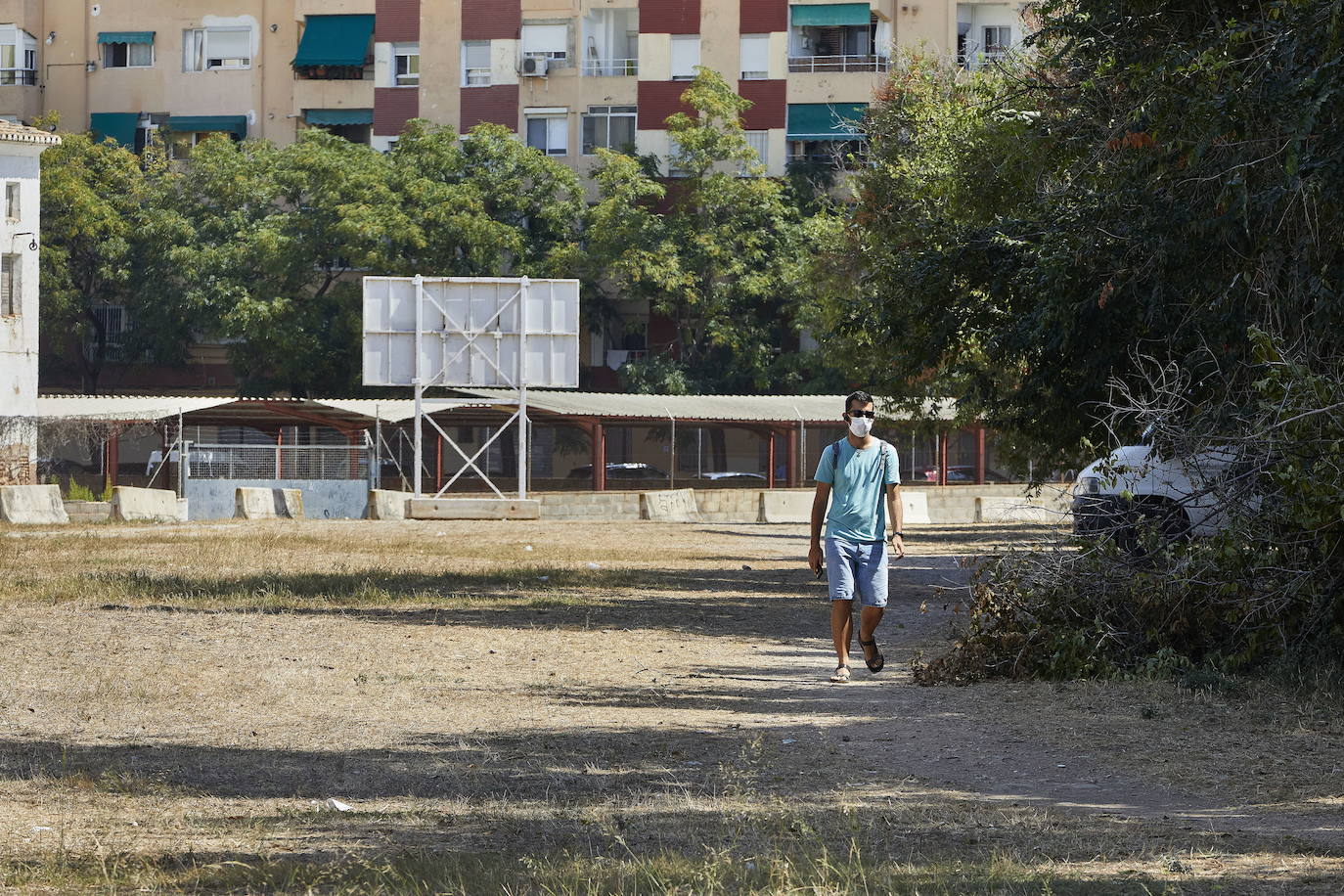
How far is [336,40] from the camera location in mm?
60969

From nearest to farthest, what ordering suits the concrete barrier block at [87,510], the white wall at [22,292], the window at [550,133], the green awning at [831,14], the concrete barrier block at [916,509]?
the concrete barrier block at [87,510] → the concrete barrier block at [916,509] → the white wall at [22,292] → the green awning at [831,14] → the window at [550,133]

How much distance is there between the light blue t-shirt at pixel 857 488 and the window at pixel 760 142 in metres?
48.3

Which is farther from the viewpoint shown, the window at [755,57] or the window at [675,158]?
the window at [755,57]

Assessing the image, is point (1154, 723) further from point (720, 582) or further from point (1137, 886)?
point (720, 582)

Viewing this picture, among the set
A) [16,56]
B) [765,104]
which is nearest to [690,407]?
[765,104]

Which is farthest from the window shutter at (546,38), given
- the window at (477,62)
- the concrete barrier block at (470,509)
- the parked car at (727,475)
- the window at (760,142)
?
the concrete barrier block at (470,509)

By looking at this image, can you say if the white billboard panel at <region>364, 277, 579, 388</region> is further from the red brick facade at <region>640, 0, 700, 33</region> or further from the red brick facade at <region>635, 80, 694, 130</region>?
the red brick facade at <region>640, 0, 700, 33</region>

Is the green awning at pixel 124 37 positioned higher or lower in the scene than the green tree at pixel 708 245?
higher

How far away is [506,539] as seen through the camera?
104 ft

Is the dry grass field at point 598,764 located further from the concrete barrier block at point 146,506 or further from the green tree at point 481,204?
the green tree at point 481,204

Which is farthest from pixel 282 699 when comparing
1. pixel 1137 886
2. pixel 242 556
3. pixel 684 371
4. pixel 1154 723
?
pixel 684 371

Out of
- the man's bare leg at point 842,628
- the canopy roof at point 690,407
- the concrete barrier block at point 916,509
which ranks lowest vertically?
the concrete barrier block at point 916,509

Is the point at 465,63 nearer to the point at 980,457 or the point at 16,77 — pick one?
the point at 16,77

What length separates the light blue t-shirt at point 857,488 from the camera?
11.9m
